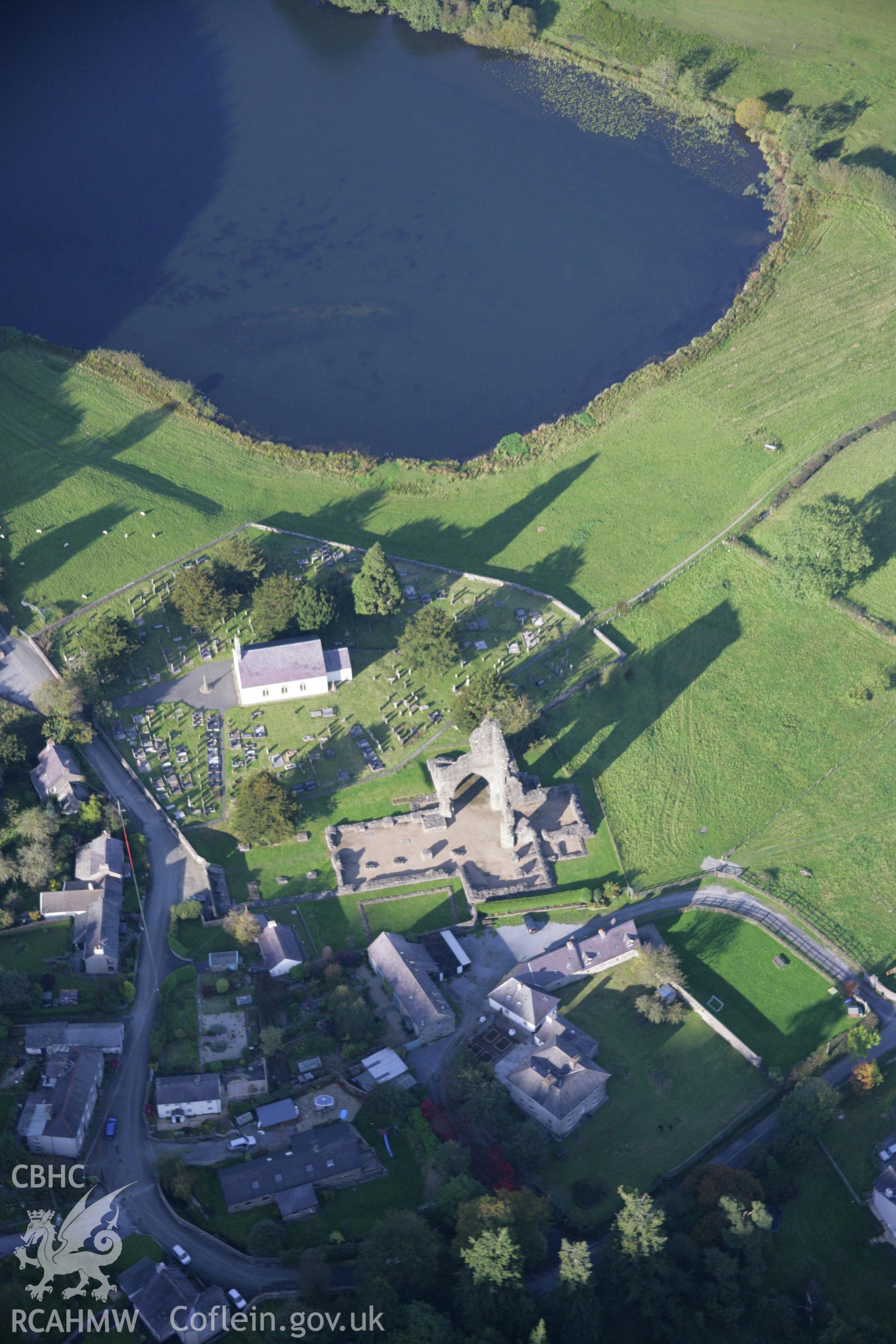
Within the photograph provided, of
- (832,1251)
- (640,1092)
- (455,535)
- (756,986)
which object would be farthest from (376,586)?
(832,1251)

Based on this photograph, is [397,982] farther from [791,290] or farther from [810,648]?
[791,290]

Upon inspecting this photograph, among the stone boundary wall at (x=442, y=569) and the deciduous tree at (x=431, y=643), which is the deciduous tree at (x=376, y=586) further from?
the stone boundary wall at (x=442, y=569)

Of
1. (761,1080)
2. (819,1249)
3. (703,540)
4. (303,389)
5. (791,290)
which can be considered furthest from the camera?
(791,290)

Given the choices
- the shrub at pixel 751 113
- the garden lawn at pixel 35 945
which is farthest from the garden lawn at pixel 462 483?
the shrub at pixel 751 113

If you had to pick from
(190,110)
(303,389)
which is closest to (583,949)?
(303,389)

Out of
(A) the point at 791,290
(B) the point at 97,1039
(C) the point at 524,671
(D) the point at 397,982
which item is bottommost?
(B) the point at 97,1039

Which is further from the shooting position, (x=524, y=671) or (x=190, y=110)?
(x=190, y=110)

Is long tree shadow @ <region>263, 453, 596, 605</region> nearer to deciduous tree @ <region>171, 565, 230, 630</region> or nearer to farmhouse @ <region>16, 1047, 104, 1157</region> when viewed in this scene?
deciduous tree @ <region>171, 565, 230, 630</region>
